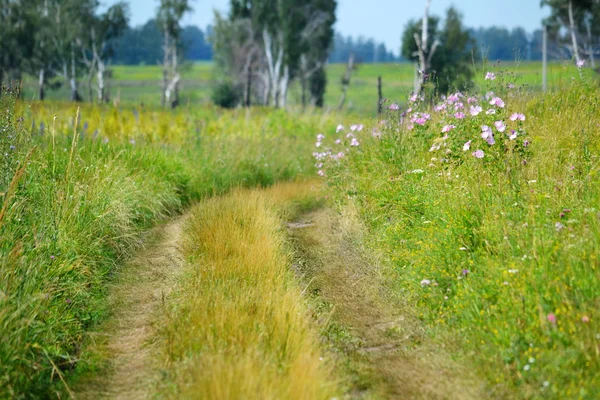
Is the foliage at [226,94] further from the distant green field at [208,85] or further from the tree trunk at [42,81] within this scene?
the tree trunk at [42,81]

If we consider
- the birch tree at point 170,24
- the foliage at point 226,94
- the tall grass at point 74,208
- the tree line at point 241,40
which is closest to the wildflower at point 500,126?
the tall grass at point 74,208

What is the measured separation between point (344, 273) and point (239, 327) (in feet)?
6.01

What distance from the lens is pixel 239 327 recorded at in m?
3.42

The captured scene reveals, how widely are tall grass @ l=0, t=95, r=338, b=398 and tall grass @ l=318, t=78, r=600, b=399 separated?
2381 millimetres

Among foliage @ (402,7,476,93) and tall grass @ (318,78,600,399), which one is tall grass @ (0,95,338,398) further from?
foliage @ (402,7,476,93)

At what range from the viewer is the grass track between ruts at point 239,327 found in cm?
281

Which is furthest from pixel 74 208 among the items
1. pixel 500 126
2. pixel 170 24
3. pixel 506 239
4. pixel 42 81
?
pixel 42 81

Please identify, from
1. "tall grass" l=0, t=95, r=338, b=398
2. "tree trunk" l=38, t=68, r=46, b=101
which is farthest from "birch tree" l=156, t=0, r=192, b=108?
"tall grass" l=0, t=95, r=338, b=398

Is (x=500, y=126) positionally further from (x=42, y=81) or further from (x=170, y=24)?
(x=42, y=81)

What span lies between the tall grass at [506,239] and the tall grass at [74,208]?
2381 mm

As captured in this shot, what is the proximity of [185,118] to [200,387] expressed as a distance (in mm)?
10277

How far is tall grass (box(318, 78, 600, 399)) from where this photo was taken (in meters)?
2.93

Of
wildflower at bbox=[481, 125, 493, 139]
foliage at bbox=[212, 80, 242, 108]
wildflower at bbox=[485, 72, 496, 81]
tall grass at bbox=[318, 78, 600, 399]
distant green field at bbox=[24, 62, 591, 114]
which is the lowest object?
tall grass at bbox=[318, 78, 600, 399]

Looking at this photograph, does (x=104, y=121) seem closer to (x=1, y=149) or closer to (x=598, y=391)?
(x=1, y=149)
